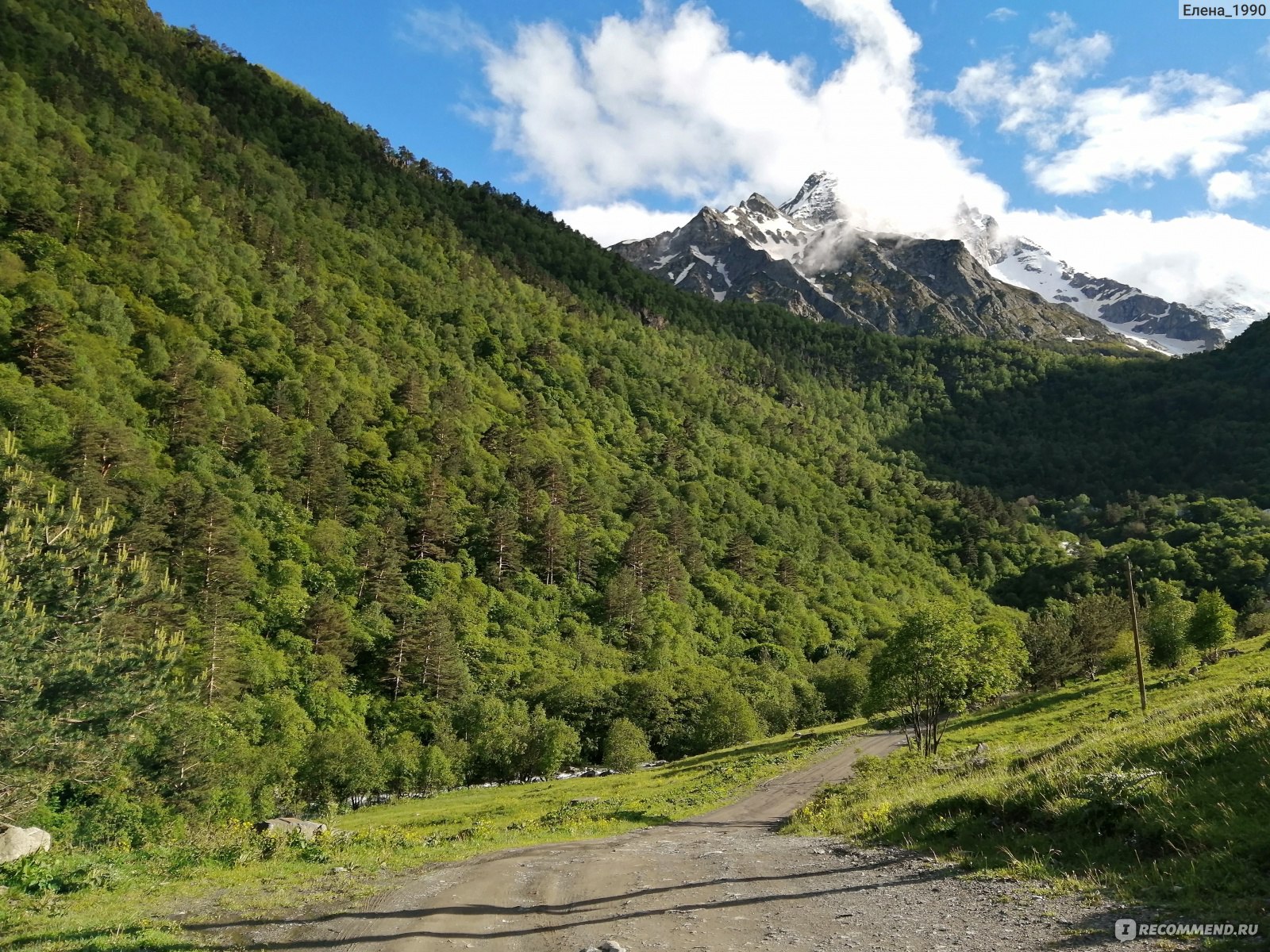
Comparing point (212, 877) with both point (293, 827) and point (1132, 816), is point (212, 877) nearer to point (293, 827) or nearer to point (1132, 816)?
point (293, 827)

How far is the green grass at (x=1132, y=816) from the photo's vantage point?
9578 mm

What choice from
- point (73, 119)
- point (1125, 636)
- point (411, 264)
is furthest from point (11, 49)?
point (1125, 636)

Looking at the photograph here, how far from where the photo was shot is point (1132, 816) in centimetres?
1219

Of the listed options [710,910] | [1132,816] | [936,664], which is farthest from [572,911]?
[936,664]

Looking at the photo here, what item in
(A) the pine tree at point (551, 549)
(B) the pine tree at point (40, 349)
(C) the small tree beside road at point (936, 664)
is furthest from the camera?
(A) the pine tree at point (551, 549)

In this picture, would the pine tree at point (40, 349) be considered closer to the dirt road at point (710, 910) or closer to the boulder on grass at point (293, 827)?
the boulder on grass at point (293, 827)

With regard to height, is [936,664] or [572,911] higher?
[572,911]

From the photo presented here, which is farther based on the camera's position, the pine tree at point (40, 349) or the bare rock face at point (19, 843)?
the pine tree at point (40, 349)

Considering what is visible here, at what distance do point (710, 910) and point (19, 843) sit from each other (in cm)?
1805

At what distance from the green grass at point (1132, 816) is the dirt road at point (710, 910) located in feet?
3.90

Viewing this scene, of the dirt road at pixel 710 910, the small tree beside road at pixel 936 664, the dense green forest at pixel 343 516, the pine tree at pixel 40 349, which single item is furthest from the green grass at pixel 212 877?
the pine tree at pixel 40 349

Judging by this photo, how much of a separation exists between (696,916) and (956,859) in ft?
20.5

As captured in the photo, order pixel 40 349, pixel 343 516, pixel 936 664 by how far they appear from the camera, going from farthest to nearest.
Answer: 1. pixel 343 516
2. pixel 40 349
3. pixel 936 664

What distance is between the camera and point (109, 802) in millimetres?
35500
